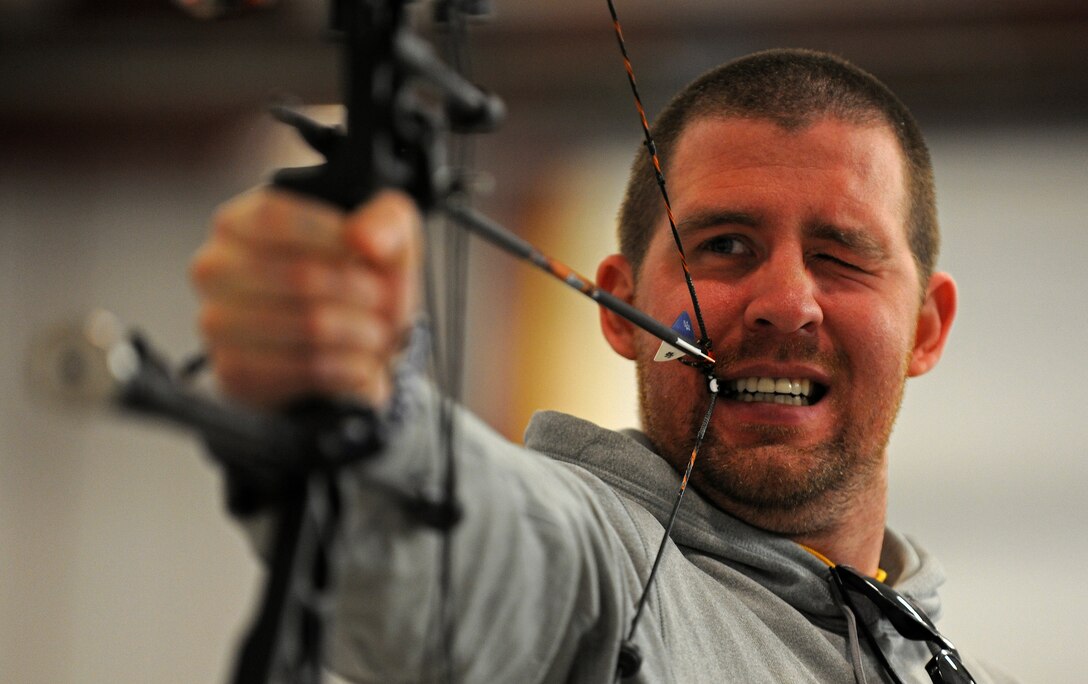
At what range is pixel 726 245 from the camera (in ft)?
4.72

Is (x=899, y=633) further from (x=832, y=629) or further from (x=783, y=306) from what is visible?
(x=783, y=306)

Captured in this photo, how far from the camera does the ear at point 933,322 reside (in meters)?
1.66

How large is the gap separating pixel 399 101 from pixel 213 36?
139 inches

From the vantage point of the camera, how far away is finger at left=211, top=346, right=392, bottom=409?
0.61 meters

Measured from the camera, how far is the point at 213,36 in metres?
3.94

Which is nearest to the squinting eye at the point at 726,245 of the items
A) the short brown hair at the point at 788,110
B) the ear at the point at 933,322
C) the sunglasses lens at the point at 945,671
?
the short brown hair at the point at 788,110

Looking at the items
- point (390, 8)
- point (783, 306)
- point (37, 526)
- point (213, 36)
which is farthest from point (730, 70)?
point (37, 526)

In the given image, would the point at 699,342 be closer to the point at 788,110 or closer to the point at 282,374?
the point at 788,110

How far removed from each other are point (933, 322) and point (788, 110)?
41 centimetres

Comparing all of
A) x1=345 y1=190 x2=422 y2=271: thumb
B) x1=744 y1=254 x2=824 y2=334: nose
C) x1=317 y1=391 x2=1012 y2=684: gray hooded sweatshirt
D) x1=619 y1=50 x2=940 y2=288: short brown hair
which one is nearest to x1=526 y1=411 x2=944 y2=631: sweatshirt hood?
x1=317 y1=391 x2=1012 y2=684: gray hooded sweatshirt

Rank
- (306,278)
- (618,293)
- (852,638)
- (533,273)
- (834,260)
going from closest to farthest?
(306,278), (852,638), (834,260), (618,293), (533,273)

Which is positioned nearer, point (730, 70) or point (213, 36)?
point (730, 70)

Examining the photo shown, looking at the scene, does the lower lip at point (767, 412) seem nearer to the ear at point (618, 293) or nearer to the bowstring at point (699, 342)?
the bowstring at point (699, 342)

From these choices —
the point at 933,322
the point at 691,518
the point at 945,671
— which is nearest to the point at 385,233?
the point at 691,518
